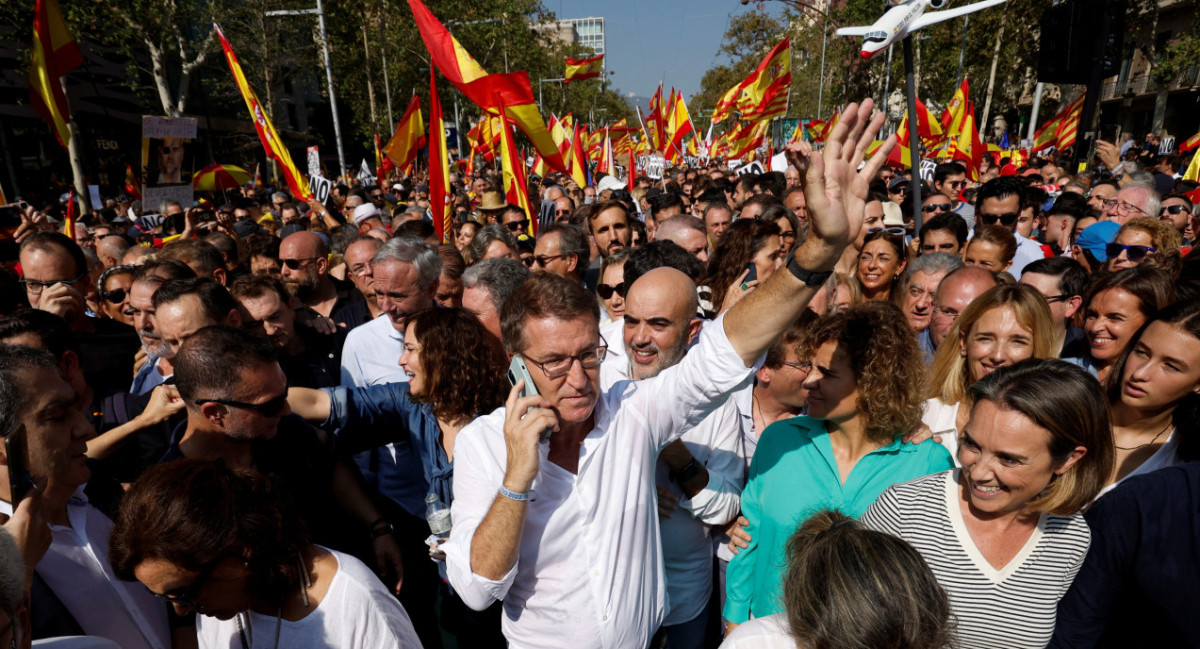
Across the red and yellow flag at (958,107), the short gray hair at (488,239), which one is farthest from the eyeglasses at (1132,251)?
the red and yellow flag at (958,107)

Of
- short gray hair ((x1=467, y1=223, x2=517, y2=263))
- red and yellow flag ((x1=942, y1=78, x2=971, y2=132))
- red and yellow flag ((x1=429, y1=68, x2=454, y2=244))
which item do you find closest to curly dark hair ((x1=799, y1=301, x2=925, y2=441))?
short gray hair ((x1=467, y1=223, x2=517, y2=263))

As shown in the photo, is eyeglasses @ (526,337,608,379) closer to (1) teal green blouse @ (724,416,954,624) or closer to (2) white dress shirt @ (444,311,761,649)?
(2) white dress shirt @ (444,311,761,649)

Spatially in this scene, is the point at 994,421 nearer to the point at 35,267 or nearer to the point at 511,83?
the point at 35,267

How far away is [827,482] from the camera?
2359 millimetres

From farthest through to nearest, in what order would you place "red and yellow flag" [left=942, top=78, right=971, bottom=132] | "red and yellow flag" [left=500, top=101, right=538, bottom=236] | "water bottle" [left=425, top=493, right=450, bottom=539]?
"red and yellow flag" [left=942, top=78, right=971, bottom=132] → "red and yellow flag" [left=500, top=101, right=538, bottom=236] → "water bottle" [left=425, top=493, right=450, bottom=539]

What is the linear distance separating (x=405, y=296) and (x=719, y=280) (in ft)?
6.46

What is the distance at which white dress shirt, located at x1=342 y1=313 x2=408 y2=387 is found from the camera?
12.6 ft

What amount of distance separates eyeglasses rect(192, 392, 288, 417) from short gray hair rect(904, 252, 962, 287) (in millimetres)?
3705

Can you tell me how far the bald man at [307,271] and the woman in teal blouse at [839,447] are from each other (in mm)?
3815

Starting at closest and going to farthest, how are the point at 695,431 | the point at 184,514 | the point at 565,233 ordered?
the point at 184,514, the point at 695,431, the point at 565,233

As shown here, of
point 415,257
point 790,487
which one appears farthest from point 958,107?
point 790,487

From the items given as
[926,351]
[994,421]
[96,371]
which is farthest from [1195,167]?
[96,371]

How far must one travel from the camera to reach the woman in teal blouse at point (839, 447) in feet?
7.64

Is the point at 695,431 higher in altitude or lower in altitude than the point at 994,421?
lower
